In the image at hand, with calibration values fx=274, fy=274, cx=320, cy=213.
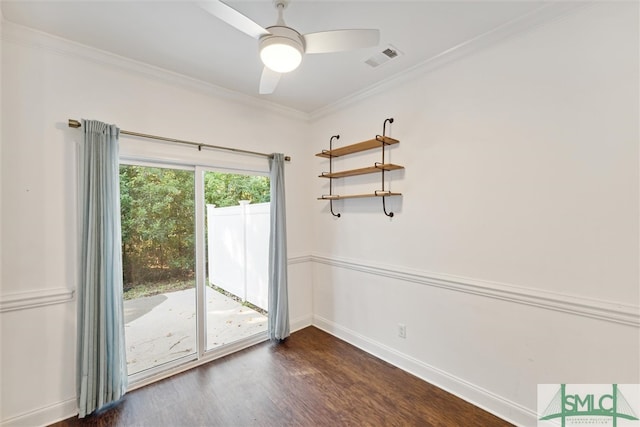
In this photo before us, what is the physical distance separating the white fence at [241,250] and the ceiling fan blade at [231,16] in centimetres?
180

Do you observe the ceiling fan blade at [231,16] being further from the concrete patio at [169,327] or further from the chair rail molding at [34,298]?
the concrete patio at [169,327]

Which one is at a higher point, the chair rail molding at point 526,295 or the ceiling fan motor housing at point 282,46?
the ceiling fan motor housing at point 282,46

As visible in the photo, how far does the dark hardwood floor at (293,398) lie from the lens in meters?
1.93

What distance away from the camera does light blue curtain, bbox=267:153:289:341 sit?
3.05 m

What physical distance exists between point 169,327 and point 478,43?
11.6 ft

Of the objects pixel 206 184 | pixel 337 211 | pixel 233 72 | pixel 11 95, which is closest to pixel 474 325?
pixel 337 211

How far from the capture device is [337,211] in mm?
3182

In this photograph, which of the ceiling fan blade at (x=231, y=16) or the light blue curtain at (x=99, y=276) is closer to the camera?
the ceiling fan blade at (x=231, y=16)

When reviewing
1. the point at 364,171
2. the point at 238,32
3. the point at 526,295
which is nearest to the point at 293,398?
the point at 526,295

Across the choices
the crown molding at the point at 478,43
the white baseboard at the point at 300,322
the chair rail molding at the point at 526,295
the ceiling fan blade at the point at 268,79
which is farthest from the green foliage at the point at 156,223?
the crown molding at the point at 478,43

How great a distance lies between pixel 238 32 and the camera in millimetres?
1928

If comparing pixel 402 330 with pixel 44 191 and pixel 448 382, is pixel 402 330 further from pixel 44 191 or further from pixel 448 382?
pixel 44 191

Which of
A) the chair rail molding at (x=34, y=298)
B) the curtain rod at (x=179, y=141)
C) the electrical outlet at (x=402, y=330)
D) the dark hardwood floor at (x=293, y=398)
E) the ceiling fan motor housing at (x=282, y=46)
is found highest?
the ceiling fan motor housing at (x=282, y=46)

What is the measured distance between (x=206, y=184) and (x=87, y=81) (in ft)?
3.83
